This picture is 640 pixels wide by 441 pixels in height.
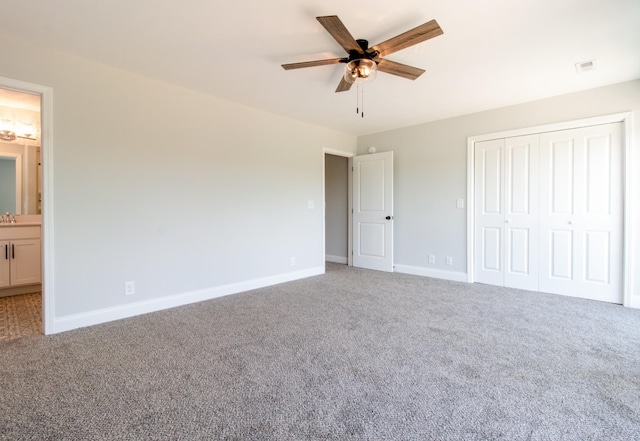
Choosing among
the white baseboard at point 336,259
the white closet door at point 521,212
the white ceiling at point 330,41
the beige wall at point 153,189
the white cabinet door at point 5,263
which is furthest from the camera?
the white baseboard at point 336,259

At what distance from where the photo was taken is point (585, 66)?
2.89m

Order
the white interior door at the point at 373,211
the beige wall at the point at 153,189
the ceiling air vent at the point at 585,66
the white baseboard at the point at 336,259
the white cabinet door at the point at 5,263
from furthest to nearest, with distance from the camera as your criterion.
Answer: the white baseboard at the point at 336,259 < the white interior door at the point at 373,211 < the white cabinet door at the point at 5,263 < the ceiling air vent at the point at 585,66 < the beige wall at the point at 153,189

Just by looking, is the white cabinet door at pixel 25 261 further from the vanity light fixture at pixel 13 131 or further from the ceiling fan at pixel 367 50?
the ceiling fan at pixel 367 50

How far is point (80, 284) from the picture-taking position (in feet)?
9.04

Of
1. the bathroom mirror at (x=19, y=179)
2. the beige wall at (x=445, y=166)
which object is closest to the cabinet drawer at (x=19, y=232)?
the bathroom mirror at (x=19, y=179)

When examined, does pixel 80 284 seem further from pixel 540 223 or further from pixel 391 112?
pixel 540 223

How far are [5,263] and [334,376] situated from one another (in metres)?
4.29

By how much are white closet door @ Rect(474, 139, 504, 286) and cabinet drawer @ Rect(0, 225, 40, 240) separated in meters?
5.90

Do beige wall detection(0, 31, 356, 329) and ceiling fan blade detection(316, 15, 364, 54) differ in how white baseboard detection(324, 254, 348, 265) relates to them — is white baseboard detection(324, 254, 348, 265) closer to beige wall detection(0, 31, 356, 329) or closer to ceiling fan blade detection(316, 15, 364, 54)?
beige wall detection(0, 31, 356, 329)

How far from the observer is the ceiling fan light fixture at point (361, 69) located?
2.36m

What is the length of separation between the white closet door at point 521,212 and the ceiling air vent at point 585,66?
954 millimetres

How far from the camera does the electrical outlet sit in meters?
3.02

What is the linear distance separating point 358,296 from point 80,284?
2.84 m

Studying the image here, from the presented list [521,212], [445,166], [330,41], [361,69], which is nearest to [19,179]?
[330,41]
